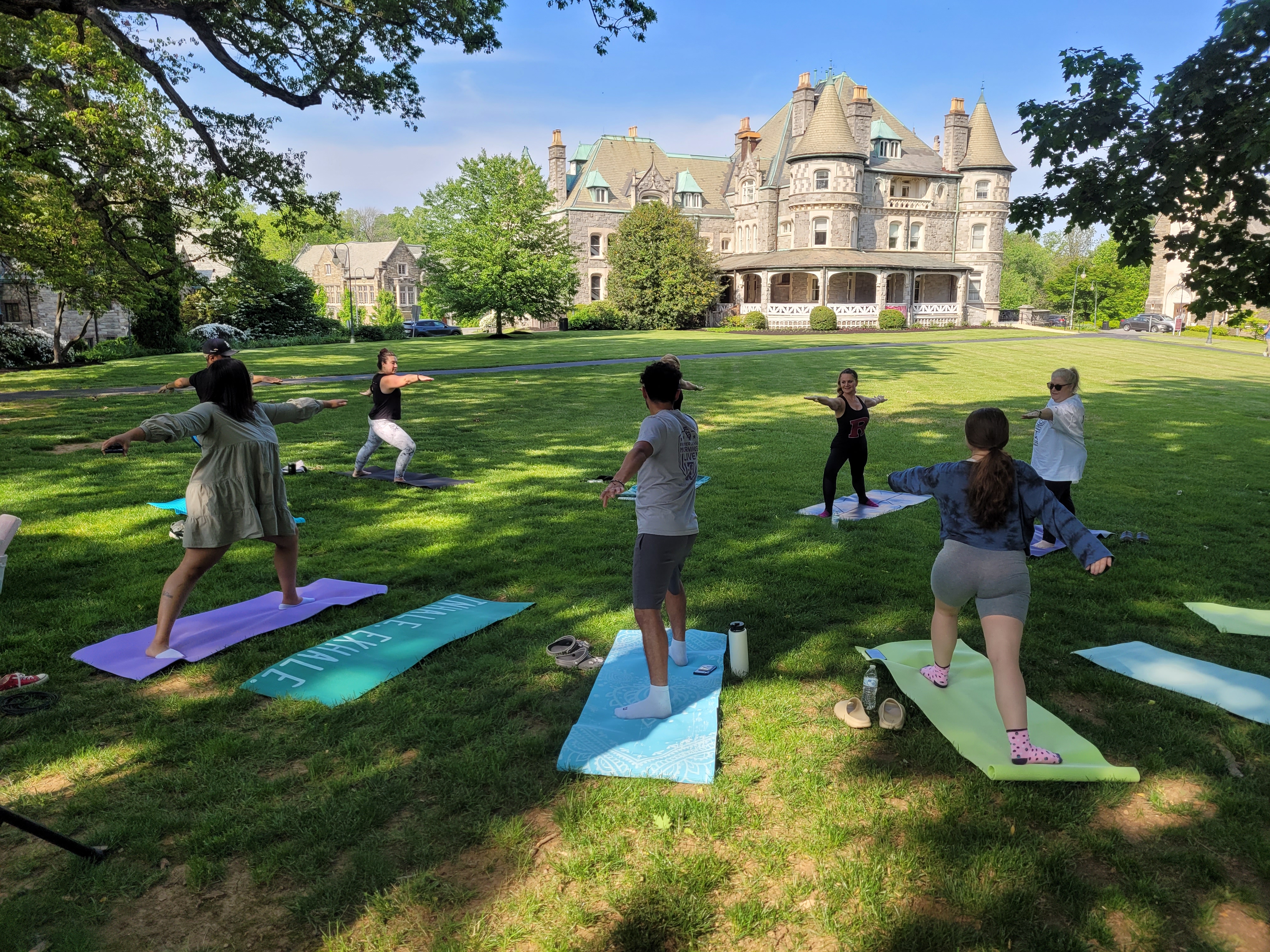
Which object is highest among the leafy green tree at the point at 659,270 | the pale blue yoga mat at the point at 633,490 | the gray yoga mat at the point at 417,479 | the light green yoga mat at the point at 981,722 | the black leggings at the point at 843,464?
the leafy green tree at the point at 659,270

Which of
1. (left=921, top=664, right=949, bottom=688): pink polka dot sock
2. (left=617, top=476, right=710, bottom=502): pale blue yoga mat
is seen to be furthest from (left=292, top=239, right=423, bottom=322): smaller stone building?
(left=921, top=664, right=949, bottom=688): pink polka dot sock

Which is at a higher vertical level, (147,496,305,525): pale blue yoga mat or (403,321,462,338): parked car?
(403,321,462,338): parked car

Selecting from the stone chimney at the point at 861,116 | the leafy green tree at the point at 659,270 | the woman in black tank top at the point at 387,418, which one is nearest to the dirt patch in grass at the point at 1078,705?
the woman in black tank top at the point at 387,418

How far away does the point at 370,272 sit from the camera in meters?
94.8

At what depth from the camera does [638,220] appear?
166 feet

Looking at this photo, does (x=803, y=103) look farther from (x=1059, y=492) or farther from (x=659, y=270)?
(x=1059, y=492)

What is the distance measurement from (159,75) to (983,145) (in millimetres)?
57853

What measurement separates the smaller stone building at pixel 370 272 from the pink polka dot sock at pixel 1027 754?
92.8 meters

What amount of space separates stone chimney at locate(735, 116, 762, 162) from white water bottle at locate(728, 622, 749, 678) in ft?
206

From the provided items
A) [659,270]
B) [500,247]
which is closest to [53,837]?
[500,247]

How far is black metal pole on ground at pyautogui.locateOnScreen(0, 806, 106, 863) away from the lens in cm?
307

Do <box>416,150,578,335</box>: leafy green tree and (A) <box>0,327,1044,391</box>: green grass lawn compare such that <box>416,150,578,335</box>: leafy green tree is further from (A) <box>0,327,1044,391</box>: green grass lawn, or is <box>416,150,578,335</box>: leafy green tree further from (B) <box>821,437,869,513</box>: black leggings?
(B) <box>821,437,869,513</box>: black leggings

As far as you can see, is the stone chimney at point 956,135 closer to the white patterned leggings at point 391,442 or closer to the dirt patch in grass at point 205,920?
the white patterned leggings at point 391,442

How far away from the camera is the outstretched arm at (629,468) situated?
4.12 metres
